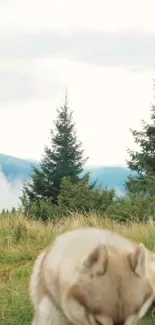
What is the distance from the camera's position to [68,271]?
415 cm

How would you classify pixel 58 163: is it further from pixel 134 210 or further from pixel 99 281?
pixel 99 281

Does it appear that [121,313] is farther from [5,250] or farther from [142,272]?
[5,250]

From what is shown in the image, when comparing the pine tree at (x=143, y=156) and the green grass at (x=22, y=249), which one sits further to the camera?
the pine tree at (x=143, y=156)

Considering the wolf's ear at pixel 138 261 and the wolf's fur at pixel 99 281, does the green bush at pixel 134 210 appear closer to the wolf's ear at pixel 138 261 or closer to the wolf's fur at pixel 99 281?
the wolf's fur at pixel 99 281

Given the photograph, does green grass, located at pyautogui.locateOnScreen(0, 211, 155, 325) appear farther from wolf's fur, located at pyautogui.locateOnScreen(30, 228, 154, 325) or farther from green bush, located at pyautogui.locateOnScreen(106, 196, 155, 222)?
wolf's fur, located at pyautogui.locateOnScreen(30, 228, 154, 325)

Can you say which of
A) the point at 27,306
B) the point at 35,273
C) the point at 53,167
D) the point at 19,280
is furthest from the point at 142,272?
the point at 53,167

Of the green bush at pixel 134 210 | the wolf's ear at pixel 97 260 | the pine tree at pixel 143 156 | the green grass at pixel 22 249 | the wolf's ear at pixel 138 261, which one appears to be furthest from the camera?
the pine tree at pixel 143 156

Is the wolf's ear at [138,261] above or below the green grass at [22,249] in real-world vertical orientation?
above

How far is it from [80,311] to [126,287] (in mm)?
301

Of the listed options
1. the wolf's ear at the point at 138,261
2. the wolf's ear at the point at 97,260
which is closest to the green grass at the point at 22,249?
the wolf's ear at the point at 138,261

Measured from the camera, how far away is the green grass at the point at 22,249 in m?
6.68

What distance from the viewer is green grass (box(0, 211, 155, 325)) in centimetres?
668

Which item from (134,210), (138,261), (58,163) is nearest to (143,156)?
(58,163)

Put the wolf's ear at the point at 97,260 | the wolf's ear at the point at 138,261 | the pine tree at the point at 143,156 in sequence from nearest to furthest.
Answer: the wolf's ear at the point at 97,260 < the wolf's ear at the point at 138,261 < the pine tree at the point at 143,156
